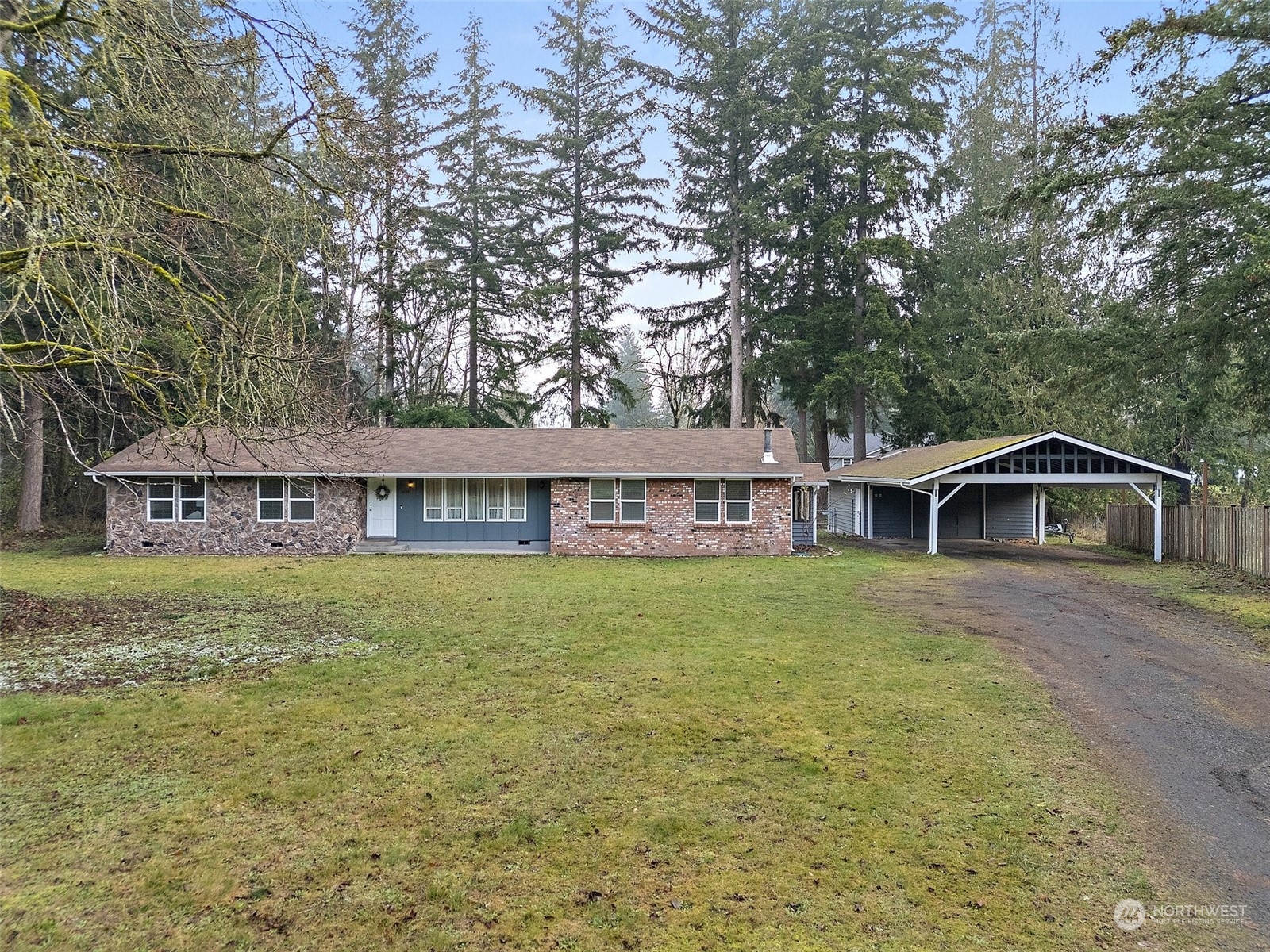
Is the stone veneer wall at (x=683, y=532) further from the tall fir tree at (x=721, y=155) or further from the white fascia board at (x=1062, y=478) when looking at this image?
the tall fir tree at (x=721, y=155)

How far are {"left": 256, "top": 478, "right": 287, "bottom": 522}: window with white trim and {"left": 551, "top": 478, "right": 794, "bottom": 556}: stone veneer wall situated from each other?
7.20 m

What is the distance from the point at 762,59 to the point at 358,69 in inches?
632

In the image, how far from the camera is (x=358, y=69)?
2659 centimetres

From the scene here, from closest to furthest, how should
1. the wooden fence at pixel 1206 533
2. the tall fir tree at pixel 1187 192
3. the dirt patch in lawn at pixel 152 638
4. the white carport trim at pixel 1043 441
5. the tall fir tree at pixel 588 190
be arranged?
the dirt patch in lawn at pixel 152 638, the tall fir tree at pixel 1187 192, the wooden fence at pixel 1206 533, the white carport trim at pixel 1043 441, the tall fir tree at pixel 588 190

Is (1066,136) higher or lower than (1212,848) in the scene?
higher

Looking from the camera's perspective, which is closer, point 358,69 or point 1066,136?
point 1066,136

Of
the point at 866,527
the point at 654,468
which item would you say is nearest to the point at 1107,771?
the point at 654,468

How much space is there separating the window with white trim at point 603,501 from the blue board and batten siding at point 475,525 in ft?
4.31

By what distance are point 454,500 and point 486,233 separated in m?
15.8

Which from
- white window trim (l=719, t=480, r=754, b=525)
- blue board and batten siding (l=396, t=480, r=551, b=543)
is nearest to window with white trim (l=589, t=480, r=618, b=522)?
blue board and batten siding (l=396, t=480, r=551, b=543)

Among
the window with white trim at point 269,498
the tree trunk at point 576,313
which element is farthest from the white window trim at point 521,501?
the tree trunk at point 576,313

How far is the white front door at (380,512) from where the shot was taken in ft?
62.4

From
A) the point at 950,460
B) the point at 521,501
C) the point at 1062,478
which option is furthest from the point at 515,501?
the point at 1062,478

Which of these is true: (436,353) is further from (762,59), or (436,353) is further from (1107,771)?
(1107,771)
